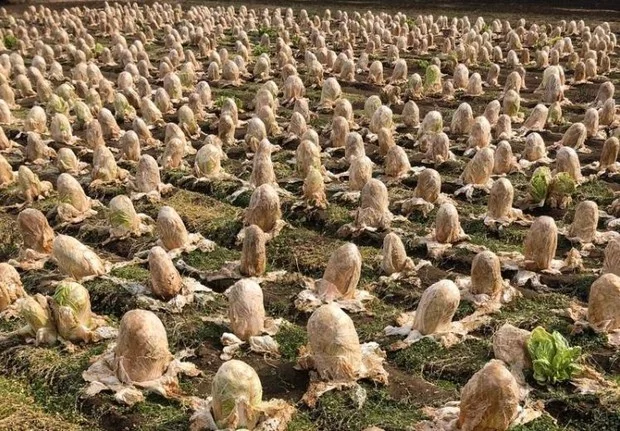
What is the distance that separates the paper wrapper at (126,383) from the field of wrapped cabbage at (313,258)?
16 mm

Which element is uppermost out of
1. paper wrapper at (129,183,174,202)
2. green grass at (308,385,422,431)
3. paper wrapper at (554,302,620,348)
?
paper wrapper at (129,183,174,202)

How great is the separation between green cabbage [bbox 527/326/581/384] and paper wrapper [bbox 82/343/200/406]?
7.99 feet

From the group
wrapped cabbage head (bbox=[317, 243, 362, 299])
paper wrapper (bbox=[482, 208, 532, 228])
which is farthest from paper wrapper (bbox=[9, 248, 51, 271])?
paper wrapper (bbox=[482, 208, 532, 228])

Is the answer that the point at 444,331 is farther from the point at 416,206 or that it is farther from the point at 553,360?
the point at 416,206

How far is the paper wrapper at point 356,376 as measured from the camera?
4770 mm

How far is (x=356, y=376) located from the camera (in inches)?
194

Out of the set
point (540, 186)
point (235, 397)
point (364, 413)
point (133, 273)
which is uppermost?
point (540, 186)

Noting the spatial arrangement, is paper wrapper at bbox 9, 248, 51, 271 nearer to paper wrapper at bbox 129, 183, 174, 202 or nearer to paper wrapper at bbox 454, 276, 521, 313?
paper wrapper at bbox 129, 183, 174, 202

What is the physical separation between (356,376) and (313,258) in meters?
1.96

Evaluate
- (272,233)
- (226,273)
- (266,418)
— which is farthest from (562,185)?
(266,418)

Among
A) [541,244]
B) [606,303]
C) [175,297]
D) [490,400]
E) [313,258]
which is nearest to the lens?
[490,400]

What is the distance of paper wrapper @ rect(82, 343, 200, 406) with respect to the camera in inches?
189

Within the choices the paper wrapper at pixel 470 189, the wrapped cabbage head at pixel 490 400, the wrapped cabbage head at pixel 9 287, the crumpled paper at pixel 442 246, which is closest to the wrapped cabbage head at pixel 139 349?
the wrapped cabbage head at pixel 9 287

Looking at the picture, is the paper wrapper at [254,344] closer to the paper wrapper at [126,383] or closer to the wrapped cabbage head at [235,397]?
the paper wrapper at [126,383]
